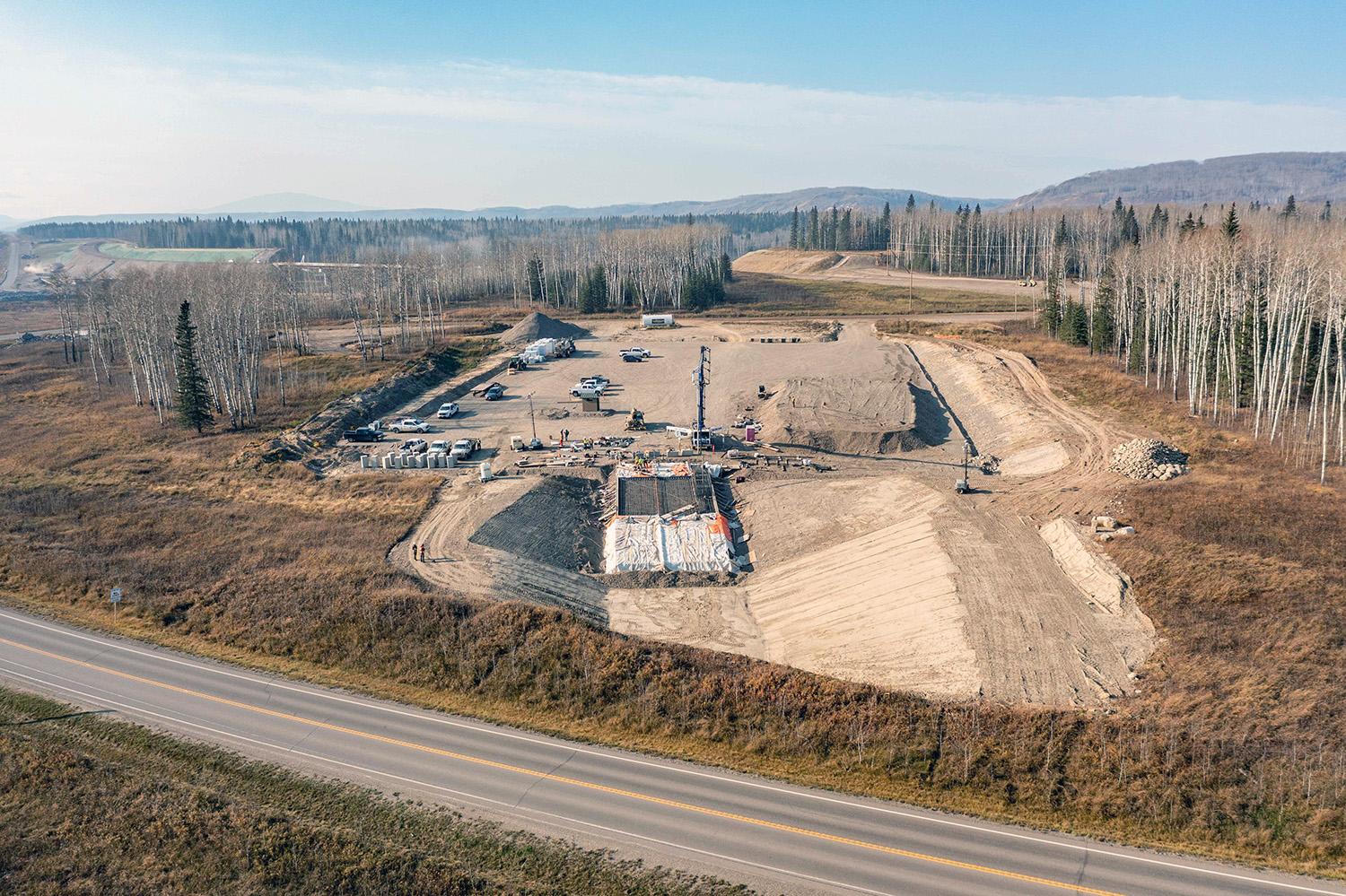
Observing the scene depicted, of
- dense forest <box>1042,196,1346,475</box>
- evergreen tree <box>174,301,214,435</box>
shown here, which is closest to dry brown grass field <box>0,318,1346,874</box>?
dense forest <box>1042,196,1346,475</box>

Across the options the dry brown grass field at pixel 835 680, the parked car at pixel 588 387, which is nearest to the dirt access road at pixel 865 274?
the parked car at pixel 588 387

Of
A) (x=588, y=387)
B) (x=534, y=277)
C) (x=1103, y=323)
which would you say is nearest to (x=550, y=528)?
(x=588, y=387)

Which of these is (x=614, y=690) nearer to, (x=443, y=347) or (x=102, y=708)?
(x=102, y=708)

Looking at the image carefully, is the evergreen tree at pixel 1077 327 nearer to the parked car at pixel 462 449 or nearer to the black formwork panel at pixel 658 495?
the black formwork panel at pixel 658 495

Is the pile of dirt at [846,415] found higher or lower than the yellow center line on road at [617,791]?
higher

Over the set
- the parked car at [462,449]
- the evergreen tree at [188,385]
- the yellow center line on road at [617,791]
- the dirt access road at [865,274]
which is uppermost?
the dirt access road at [865,274]

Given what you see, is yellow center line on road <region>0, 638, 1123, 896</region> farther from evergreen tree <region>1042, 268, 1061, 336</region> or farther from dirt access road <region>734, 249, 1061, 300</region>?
dirt access road <region>734, 249, 1061, 300</region>
